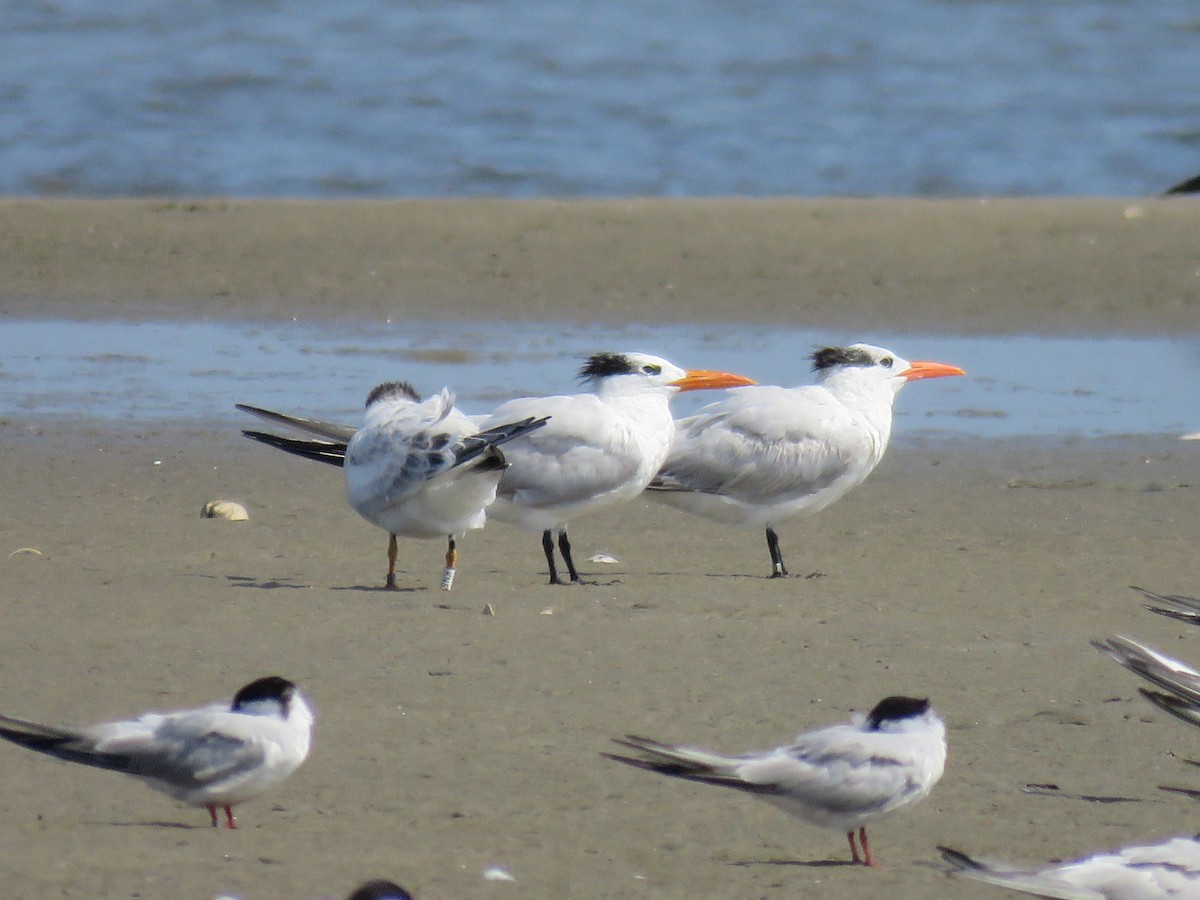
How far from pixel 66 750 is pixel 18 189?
45.3 feet

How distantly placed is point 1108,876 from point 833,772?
78 centimetres

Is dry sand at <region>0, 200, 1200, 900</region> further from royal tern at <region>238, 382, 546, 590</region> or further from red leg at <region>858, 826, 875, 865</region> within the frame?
royal tern at <region>238, 382, 546, 590</region>

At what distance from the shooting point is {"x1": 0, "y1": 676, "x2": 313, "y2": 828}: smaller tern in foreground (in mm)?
4125

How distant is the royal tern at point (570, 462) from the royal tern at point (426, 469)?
27 centimetres

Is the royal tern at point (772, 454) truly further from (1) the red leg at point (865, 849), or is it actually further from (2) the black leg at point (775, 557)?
(1) the red leg at point (865, 849)

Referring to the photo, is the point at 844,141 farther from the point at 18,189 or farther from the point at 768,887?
the point at 768,887

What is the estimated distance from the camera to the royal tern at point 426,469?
6.43 meters

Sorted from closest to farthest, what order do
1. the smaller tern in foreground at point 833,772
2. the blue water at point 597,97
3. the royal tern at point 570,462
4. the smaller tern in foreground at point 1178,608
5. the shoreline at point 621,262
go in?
the smaller tern in foreground at point 833,772
the smaller tern in foreground at point 1178,608
the royal tern at point 570,462
the shoreline at point 621,262
the blue water at point 597,97

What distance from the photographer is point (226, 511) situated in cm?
781

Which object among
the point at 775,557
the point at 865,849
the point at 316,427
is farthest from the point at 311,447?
the point at 865,849

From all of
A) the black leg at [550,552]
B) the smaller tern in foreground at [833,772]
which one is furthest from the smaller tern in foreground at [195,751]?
the black leg at [550,552]

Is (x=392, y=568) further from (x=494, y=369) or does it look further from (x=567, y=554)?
(x=494, y=369)

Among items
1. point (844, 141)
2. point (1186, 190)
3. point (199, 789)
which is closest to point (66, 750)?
point (199, 789)

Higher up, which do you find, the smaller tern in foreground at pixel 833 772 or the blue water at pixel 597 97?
the blue water at pixel 597 97
